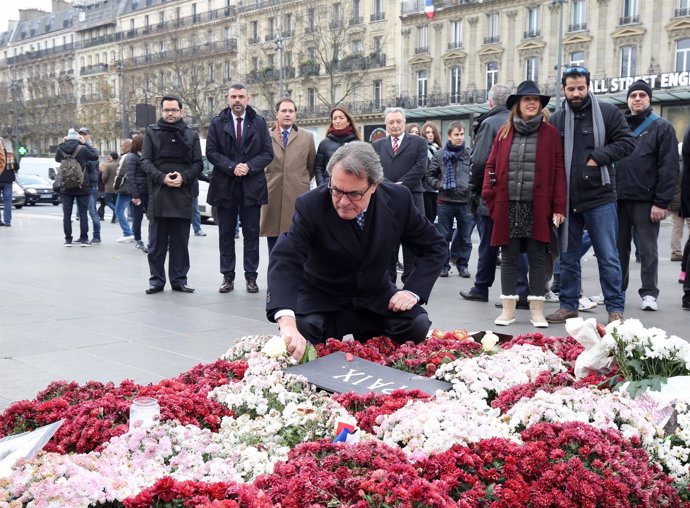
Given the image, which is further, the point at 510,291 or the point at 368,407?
the point at 510,291

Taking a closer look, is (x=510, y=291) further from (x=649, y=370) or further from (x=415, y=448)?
(x=415, y=448)

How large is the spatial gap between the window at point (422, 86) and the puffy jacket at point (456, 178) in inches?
1924

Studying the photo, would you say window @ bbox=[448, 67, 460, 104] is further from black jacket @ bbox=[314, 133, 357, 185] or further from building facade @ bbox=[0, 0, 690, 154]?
black jacket @ bbox=[314, 133, 357, 185]

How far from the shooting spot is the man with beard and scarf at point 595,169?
7.30 meters

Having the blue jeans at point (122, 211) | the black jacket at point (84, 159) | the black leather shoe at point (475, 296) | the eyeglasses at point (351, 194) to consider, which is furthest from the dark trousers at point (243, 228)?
the blue jeans at point (122, 211)

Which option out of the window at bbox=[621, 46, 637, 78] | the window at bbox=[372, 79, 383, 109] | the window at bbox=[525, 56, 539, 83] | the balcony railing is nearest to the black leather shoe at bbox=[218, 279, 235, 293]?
the window at bbox=[621, 46, 637, 78]

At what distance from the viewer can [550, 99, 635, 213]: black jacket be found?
7.30 metres

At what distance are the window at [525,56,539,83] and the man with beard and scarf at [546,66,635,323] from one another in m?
46.7

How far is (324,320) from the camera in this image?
4863 millimetres

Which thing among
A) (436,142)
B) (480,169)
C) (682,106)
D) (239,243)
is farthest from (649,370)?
(682,106)

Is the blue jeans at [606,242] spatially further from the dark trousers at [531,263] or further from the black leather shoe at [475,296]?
the black leather shoe at [475,296]

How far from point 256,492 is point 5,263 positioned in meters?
10.7

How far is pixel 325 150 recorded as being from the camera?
31.1 ft

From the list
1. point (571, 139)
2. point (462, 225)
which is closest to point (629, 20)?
point (462, 225)
